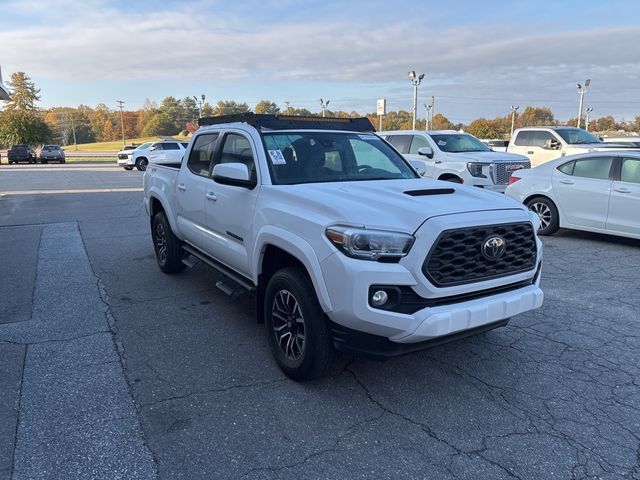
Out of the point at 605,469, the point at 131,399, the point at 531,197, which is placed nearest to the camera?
the point at 605,469

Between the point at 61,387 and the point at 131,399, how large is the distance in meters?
0.58

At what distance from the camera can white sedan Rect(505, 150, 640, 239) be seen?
7785 millimetres

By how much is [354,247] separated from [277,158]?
5.00 feet

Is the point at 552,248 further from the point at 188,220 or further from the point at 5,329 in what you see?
the point at 5,329

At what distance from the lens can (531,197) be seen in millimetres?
9203

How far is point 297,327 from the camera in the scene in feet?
12.0

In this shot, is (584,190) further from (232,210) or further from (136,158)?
(136,158)

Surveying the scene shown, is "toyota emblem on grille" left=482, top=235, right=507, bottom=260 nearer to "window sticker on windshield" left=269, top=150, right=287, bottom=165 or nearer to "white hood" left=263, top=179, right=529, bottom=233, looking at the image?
"white hood" left=263, top=179, right=529, bottom=233

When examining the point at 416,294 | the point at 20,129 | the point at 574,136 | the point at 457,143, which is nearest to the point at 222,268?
the point at 416,294

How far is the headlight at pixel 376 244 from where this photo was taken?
307 cm

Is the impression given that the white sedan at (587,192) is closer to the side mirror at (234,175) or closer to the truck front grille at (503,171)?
the truck front grille at (503,171)

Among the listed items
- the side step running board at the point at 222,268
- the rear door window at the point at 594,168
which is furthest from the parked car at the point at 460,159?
the side step running board at the point at 222,268

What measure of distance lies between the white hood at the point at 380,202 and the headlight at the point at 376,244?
2.1 inches

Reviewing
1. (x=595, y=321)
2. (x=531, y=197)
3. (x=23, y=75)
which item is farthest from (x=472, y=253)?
(x=23, y=75)
